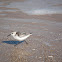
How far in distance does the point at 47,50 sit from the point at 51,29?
12.0ft

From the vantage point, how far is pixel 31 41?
8.17 meters

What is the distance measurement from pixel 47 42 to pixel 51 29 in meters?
2.62

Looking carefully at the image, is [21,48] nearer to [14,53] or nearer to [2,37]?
[14,53]

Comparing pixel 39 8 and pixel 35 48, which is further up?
pixel 35 48

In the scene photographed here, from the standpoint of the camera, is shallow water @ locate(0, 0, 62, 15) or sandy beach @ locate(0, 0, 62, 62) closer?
sandy beach @ locate(0, 0, 62, 62)

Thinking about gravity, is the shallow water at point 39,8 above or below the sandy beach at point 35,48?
below

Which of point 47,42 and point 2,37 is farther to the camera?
point 2,37

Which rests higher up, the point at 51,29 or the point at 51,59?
the point at 51,59

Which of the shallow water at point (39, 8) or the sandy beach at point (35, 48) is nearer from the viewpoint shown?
the sandy beach at point (35, 48)

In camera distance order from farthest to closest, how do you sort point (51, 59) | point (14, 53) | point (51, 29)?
point (51, 29) → point (14, 53) → point (51, 59)

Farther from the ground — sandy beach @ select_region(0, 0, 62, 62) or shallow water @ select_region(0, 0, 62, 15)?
sandy beach @ select_region(0, 0, 62, 62)

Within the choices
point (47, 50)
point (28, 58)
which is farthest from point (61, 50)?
point (28, 58)

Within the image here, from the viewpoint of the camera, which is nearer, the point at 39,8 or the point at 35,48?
the point at 35,48

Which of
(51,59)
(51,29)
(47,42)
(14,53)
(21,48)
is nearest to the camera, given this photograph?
(51,59)
